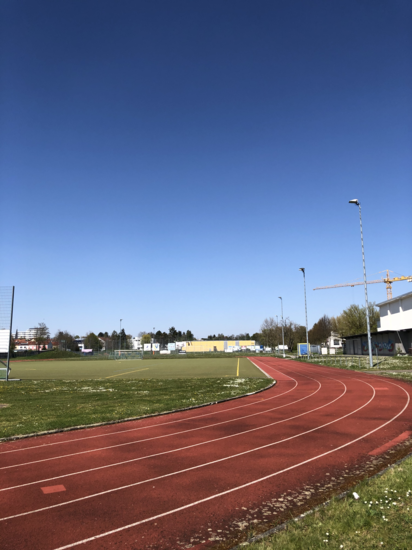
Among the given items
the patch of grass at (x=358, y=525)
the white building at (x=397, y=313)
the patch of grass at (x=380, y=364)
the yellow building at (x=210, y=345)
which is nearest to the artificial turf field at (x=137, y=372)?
the patch of grass at (x=380, y=364)

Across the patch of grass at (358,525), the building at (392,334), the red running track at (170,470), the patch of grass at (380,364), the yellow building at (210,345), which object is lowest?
the yellow building at (210,345)

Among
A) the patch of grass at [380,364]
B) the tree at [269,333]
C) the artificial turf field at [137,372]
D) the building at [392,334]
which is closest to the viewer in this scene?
the artificial turf field at [137,372]

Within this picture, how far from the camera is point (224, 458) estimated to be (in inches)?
323

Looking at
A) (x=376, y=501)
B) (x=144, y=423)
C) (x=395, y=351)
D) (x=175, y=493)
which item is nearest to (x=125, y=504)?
(x=175, y=493)

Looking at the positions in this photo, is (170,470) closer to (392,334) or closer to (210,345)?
(392,334)

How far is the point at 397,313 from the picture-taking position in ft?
196

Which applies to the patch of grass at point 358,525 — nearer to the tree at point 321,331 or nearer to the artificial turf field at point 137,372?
the artificial turf field at point 137,372

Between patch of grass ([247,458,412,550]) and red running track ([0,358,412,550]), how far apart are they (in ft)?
3.01

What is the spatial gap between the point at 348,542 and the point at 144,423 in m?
8.73

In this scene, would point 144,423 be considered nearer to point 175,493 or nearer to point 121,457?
point 121,457

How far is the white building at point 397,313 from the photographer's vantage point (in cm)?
5575

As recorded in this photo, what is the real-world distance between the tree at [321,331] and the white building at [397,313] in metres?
77.8

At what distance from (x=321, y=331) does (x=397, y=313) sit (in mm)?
89629

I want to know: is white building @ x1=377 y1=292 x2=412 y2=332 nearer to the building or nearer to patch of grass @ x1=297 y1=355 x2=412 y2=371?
the building
